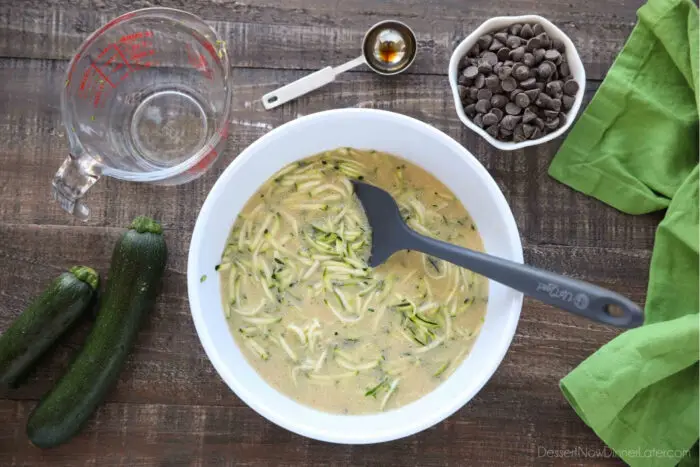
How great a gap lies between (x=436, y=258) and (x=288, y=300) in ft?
1.53

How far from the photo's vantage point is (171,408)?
2.39m

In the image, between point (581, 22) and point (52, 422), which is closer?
point (52, 422)

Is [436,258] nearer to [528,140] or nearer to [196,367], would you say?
[528,140]

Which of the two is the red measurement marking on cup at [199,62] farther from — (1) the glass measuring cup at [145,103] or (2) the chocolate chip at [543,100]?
(2) the chocolate chip at [543,100]

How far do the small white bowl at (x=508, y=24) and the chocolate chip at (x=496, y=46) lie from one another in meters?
0.05

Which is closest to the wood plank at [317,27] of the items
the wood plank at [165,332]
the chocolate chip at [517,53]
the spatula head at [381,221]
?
the chocolate chip at [517,53]

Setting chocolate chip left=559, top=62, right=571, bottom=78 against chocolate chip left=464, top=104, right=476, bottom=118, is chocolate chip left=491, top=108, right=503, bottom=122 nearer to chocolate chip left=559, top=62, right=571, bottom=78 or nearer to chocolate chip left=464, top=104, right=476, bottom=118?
chocolate chip left=464, top=104, right=476, bottom=118

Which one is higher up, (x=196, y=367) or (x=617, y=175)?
(x=617, y=175)

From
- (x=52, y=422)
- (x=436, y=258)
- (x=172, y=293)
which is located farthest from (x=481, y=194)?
(x=52, y=422)

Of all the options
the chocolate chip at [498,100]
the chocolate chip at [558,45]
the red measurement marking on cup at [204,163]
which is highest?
the chocolate chip at [558,45]

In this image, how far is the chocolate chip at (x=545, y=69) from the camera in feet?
7.43

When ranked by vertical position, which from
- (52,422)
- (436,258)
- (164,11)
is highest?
(164,11)

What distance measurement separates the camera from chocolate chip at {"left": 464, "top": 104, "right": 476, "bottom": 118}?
230cm

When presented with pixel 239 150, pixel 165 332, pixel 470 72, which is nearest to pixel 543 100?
pixel 470 72
